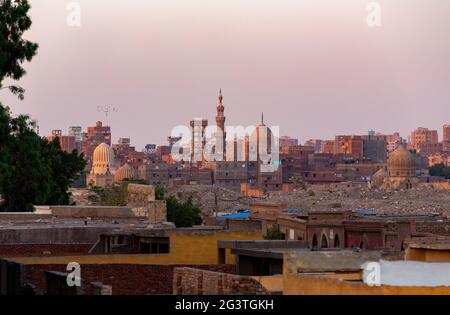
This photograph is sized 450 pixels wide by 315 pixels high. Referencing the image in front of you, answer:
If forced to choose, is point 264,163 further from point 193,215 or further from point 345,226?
point 345,226

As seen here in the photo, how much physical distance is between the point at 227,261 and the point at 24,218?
915 centimetres

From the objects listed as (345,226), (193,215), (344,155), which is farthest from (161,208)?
(344,155)

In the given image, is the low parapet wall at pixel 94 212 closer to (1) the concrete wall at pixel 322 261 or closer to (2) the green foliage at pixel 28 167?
(2) the green foliage at pixel 28 167

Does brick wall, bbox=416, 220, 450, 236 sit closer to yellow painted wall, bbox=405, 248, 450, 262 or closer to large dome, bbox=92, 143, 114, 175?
yellow painted wall, bbox=405, 248, 450, 262

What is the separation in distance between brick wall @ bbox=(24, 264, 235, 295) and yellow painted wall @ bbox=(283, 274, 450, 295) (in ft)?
15.7

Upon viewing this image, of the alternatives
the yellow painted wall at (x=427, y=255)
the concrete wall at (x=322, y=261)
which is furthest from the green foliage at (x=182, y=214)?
the yellow painted wall at (x=427, y=255)

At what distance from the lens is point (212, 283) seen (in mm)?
14328

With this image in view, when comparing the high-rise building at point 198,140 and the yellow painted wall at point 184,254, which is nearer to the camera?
the yellow painted wall at point 184,254

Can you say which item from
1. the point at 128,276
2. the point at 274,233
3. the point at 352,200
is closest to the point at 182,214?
the point at 274,233

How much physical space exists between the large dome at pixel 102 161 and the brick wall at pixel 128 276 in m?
120

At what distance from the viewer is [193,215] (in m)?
49.0

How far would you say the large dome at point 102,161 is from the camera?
140375 millimetres

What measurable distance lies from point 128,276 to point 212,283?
16.0 feet

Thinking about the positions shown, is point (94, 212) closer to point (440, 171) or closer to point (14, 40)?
point (14, 40)
